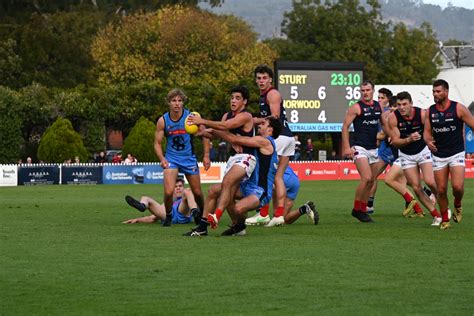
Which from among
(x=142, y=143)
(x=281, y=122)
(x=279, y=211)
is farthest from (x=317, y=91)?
(x=281, y=122)

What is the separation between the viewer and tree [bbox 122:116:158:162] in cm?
5028

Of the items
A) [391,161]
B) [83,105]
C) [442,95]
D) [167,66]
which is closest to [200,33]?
[167,66]

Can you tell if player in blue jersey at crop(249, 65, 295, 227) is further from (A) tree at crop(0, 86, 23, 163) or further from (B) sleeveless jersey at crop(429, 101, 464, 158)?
(A) tree at crop(0, 86, 23, 163)

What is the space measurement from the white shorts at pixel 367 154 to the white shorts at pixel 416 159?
95 centimetres

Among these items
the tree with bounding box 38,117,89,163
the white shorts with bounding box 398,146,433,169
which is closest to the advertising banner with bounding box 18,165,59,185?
the tree with bounding box 38,117,89,163

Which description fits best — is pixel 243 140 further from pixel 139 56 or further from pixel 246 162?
pixel 139 56

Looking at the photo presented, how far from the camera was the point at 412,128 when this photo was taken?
19.1m

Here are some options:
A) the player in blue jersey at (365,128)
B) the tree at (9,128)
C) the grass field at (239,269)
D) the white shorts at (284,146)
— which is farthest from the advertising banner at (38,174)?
the white shorts at (284,146)

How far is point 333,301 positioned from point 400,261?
9.78ft

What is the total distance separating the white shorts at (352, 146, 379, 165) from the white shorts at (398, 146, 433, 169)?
949 mm

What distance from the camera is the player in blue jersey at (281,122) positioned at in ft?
60.1

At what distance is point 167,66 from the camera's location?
81562 mm

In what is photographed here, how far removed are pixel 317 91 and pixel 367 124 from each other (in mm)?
24694

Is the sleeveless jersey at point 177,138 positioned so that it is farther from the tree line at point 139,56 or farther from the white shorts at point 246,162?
the tree line at point 139,56
